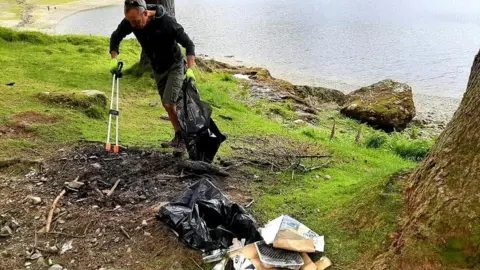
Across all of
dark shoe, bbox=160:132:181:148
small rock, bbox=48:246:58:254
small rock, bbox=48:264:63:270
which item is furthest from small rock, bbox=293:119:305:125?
small rock, bbox=48:264:63:270

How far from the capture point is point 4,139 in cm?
633

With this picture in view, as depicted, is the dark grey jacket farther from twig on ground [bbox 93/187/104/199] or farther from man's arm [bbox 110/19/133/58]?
twig on ground [bbox 93/187/104/199]

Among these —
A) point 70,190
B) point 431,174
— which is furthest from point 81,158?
point 431,174

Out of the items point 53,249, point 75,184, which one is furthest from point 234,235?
point 75,184

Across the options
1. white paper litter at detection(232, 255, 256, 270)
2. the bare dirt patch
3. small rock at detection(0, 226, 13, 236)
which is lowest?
small rock at detection(0, 226, 13, 236)

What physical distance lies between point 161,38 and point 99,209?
7.34ft

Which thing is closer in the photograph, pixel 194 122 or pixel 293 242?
pixel 293 242

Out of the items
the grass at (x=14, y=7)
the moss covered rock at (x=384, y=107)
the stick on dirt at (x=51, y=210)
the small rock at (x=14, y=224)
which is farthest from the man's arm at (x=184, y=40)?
the grass at (x=14, y=7)

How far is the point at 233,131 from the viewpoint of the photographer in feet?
26.5

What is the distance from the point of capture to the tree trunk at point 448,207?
3.07 m

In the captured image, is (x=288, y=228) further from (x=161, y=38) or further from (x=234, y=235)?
(x=161, y=38)

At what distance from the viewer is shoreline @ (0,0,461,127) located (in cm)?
1484

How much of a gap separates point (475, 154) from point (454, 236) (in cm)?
57

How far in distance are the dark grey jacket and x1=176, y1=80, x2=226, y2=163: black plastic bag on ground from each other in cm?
51
